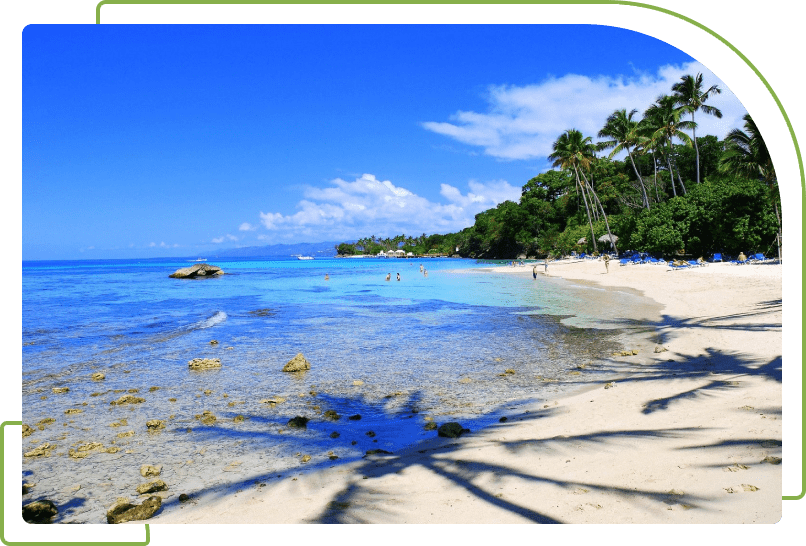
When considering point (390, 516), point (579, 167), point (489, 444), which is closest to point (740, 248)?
point (579, 167)

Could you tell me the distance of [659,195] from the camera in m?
60.5

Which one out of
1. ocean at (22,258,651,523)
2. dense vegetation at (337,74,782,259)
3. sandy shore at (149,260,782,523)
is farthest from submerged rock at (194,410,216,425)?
dense vegetation at (337,74,782,259)

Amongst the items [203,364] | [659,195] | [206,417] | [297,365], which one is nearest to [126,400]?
[206,417]

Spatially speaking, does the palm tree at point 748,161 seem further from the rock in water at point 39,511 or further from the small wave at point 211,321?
the rock in water at point 39,511

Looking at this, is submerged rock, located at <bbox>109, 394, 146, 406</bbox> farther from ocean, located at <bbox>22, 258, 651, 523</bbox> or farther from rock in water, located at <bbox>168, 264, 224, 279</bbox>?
rock in water, located at <bbox>168, 264, 224, 279</bbox>

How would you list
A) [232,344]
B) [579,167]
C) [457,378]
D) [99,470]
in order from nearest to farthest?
[99,470], [457,378], [232,344], [579,167]

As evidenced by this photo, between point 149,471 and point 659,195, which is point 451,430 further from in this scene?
point 659,195

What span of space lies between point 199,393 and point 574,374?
7.45m

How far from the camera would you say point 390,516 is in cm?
388

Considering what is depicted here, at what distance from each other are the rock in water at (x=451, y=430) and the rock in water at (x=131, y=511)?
3.43 meters

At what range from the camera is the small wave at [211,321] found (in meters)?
18.4

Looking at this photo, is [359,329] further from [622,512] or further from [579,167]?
[579,167]
